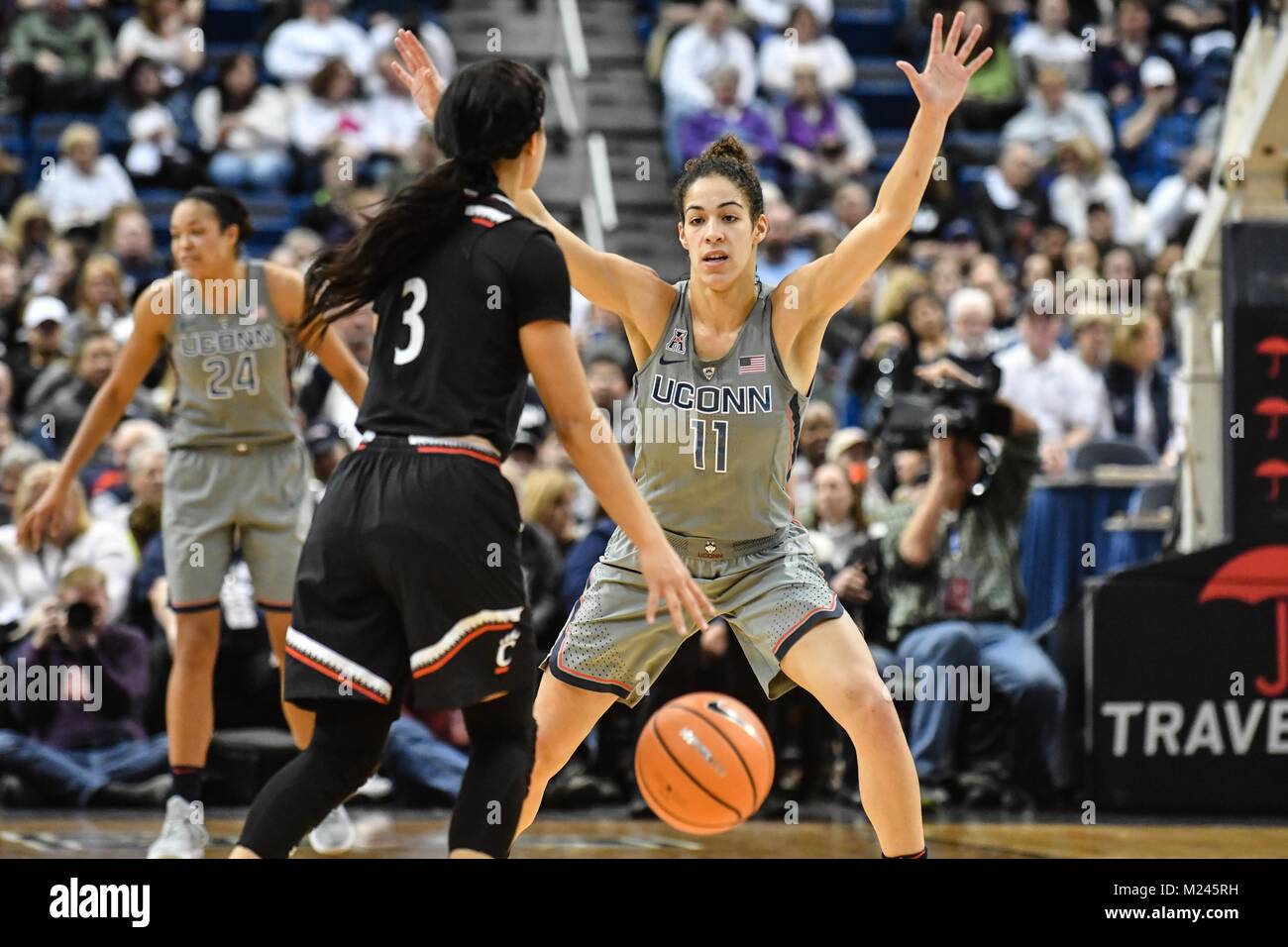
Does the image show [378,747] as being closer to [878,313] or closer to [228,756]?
[228,756]

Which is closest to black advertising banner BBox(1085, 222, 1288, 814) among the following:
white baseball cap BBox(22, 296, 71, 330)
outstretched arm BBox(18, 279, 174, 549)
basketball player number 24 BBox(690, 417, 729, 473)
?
basketball player number 24 BBox(690, 417, 729, 473)

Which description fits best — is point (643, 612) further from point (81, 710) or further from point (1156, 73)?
point (1156, 73)

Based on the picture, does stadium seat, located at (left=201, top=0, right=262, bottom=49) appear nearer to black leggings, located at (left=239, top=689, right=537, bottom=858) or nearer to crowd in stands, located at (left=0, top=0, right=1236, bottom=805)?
crowd in stands, located at (left=0, top=0, right=1236, bottom=805)

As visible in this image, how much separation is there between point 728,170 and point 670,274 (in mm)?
8346

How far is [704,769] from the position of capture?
19.2 ft

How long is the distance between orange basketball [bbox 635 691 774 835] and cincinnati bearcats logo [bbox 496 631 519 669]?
6.90 feet

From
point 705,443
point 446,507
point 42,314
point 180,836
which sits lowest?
point 180,836

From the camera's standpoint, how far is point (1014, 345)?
1112cm

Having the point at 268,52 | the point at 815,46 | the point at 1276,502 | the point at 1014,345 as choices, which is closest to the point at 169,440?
the point at 1276,502

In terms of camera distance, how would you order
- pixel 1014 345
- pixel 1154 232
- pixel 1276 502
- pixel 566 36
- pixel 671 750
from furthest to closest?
pixel 566 36 < pixel 1154 232 < pixel 1014 345 < pixel 1276 502 < pixel 671 750

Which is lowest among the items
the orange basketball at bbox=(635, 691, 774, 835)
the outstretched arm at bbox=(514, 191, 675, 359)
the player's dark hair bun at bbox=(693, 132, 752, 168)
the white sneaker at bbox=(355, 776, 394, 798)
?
the white sneaker at bbox=(355, 776, 394, 798)

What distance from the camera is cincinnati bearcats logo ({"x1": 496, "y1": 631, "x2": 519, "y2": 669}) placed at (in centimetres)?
384

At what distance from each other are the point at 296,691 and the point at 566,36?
11.5 meters

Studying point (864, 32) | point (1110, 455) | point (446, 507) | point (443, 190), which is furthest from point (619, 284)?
point (864, 32)
